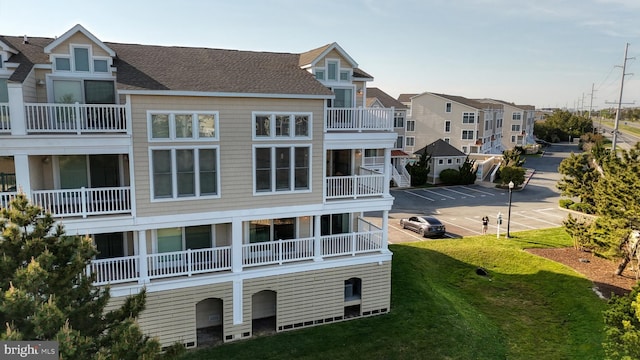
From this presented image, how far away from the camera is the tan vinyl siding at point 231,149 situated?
13422 mm

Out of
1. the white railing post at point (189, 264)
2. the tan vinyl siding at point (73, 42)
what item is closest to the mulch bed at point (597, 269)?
the white railing post at point (189, 264)

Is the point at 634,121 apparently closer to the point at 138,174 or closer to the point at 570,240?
the point at 570,240

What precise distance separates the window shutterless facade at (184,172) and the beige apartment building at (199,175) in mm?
40

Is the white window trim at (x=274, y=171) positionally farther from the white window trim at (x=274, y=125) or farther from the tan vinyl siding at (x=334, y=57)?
the tan vinyl siding at (x=334, y=57)

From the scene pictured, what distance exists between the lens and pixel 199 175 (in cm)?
1420

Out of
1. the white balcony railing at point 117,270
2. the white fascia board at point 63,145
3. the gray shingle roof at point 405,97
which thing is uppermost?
the gray shingle roof at point 405,97

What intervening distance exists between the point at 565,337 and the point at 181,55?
1901 centimetres

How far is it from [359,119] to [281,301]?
7.59 m

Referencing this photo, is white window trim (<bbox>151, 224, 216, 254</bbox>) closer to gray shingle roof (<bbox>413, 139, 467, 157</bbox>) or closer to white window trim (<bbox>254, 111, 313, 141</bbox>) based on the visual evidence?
white window trim (<bbox>254, 111, 313, 141</bbox>)

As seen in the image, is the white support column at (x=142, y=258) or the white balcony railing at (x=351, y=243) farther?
the white balcony railing at (x=351, y=243)

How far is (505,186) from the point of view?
4450 cm

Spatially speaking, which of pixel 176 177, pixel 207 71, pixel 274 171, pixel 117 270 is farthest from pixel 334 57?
pixel 117 270

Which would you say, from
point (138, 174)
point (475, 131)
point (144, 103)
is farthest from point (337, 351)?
point (475, 131)

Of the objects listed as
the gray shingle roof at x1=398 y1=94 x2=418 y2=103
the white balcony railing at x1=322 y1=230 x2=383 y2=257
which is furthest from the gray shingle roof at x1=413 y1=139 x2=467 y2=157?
the white balcony railing at x1=322 y1=230 x2=383 y2=257
